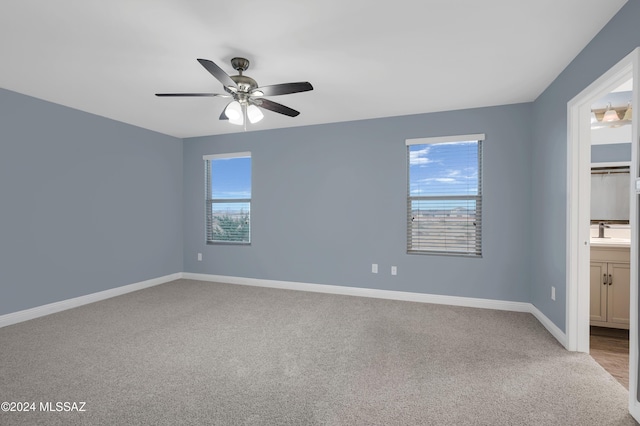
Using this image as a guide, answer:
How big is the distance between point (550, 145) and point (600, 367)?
6.65 ft

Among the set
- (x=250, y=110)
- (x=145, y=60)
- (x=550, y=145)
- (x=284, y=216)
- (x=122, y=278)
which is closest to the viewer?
(x=145, y=60)

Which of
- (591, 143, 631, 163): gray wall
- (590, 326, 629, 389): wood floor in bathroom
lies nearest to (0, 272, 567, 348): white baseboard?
(590, 326, 629, 389): wood floor in bathroom

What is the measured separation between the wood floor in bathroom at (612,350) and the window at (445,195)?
1352 mm

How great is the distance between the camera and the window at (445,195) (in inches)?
152

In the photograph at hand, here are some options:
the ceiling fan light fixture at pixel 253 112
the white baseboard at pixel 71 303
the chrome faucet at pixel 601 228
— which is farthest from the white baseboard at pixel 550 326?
the white baseboard at pixel 71 303

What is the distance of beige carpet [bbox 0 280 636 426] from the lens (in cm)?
181

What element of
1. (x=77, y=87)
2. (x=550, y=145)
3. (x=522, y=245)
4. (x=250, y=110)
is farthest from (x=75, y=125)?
(x=522, y=245)

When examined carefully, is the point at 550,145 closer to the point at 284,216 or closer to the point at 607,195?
the point at 607,195

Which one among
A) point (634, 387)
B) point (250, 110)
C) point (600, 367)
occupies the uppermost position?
point (250, 110)

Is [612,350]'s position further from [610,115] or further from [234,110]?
[234,110]

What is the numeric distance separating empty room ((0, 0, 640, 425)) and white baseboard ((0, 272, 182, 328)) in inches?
1.1

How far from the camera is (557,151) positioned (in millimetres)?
2875

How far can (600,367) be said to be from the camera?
2.36 meters

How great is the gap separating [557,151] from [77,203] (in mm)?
5516
